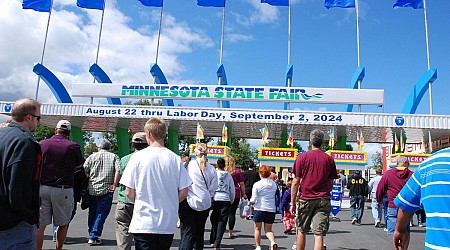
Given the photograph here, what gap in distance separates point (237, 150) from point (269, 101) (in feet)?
170

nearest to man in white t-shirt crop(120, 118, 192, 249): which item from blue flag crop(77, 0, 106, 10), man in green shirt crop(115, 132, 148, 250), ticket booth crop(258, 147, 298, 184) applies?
man in green shirt crop(115, 132, 148, 250)

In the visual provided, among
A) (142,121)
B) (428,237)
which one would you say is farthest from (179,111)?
(428,237)

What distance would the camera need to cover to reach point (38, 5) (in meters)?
24.8

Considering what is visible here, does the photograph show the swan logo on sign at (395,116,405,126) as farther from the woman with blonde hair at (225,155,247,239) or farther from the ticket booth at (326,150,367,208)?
the woman with blonde hair at (225,155,247,239)

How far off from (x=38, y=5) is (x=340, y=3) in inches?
768

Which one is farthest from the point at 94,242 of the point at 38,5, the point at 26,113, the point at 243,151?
the point at 243,151

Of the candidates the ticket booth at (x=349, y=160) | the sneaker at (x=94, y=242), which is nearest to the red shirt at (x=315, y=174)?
the sneaker at (x=94, y=242)

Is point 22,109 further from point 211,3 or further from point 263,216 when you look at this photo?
point 211,3

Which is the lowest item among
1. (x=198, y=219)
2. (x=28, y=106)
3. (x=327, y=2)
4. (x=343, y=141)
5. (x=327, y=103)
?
(x=198, y=219)

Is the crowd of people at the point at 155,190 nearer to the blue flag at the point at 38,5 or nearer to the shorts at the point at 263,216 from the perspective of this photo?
the shorts at the point at 263,216

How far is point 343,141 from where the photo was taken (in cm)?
2452

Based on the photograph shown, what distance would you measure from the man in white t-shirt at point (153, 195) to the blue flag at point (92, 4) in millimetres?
24300

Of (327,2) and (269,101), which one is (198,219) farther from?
(327,2)

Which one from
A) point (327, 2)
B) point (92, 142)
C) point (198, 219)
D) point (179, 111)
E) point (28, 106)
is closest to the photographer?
point (28, 106)
